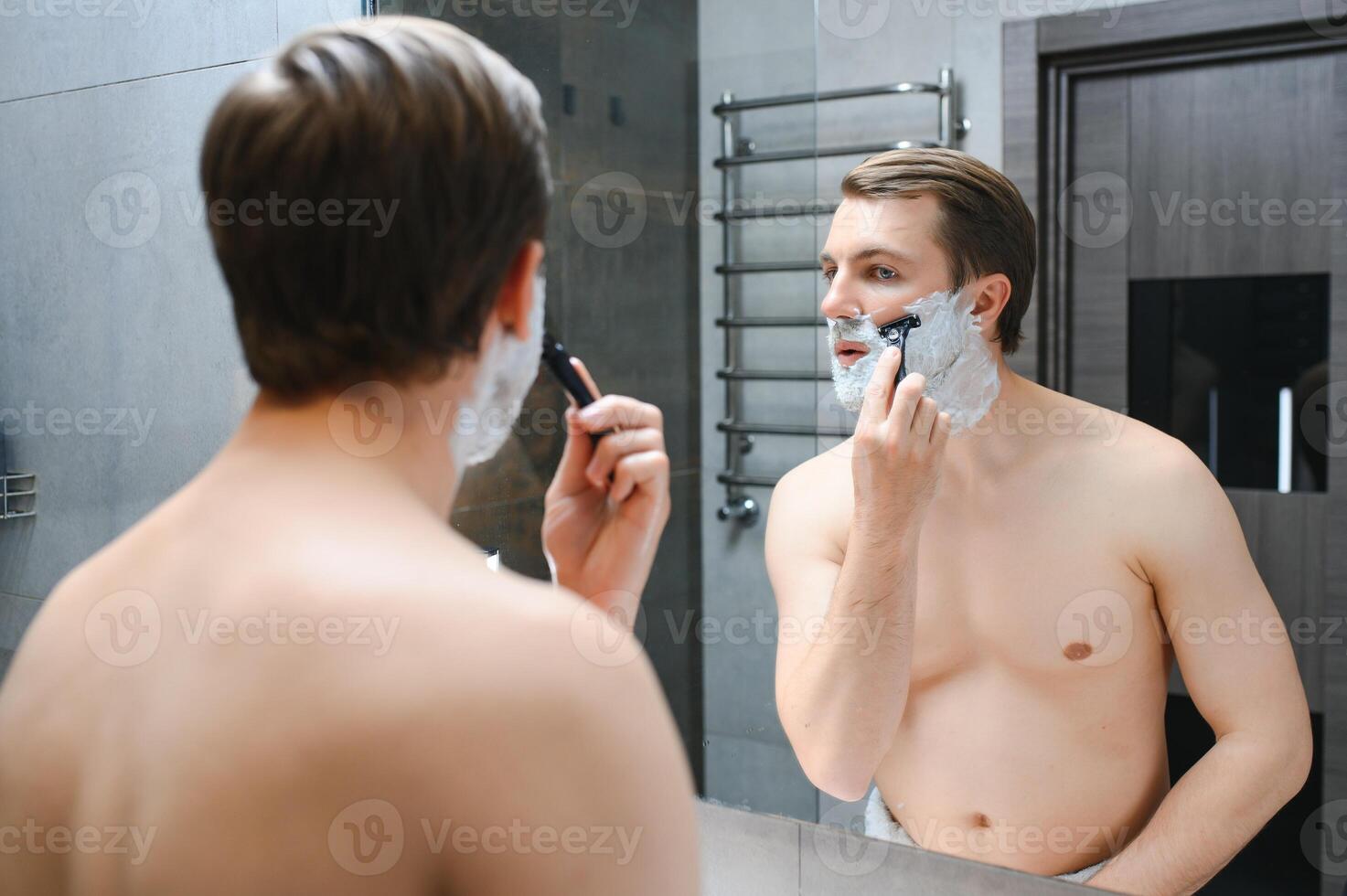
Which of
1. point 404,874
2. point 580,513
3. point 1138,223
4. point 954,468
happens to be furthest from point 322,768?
point 1138,223

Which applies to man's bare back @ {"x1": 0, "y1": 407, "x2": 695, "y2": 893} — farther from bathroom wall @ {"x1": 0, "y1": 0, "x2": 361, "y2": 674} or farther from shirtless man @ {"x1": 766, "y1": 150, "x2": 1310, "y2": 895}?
bathroom wall @ {"x1": 0, "y1": 0, "x2": 361, "y2": 674}

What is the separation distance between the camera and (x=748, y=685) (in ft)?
3.57

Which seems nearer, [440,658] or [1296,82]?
[440,658]

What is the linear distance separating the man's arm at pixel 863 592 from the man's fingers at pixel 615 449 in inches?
7.8

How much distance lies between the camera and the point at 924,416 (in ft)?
2.95

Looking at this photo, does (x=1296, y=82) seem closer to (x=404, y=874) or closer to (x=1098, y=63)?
(x=1098, y=63)

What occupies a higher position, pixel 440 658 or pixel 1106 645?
pixel 440 658

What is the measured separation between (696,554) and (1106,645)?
40cm

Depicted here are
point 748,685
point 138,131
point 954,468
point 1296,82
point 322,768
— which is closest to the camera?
point 322,768

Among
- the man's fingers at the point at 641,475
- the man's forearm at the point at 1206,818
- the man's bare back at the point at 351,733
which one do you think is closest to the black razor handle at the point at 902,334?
the man's fingers at the point at 641,475

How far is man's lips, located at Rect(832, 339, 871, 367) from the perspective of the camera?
938 mm

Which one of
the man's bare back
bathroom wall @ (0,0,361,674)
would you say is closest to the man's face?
the man's bare back

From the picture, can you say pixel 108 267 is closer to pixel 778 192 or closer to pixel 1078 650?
pixel 778 192

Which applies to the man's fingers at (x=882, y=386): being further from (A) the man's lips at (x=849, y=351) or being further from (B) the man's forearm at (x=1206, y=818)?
(B) the man's forearm at (x=1206, y=818)
